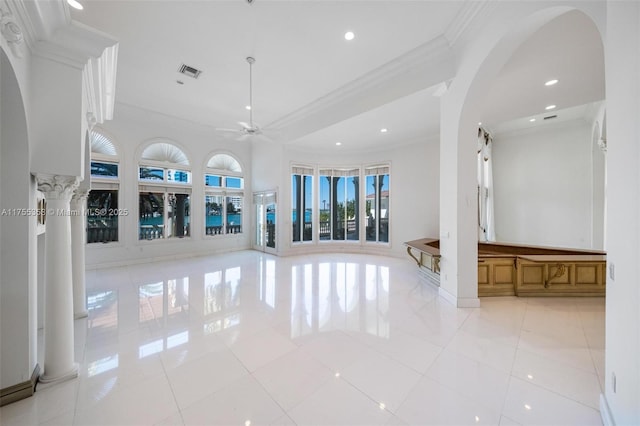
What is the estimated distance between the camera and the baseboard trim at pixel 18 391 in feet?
6.17

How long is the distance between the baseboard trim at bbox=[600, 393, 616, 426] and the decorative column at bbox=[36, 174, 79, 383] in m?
4.28

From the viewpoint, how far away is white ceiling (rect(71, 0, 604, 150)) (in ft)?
10.4

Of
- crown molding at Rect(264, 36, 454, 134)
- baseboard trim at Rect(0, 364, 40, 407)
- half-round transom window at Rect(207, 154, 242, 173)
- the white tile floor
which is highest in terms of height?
crown molding at Rect(264, 36, 454, 134)

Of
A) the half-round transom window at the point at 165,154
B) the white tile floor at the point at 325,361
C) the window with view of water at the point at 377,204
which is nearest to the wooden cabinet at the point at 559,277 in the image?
the white tile floor at the point at 325,361

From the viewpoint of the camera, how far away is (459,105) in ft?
12.0

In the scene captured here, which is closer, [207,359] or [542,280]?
[207,359]

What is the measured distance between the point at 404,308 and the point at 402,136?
5.36 metres

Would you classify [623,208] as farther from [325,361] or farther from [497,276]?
[497,276]

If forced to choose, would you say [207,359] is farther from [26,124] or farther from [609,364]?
[609,364]

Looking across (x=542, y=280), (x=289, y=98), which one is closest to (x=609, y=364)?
(x=542, y=280)

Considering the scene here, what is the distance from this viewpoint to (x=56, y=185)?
2170 millimetres

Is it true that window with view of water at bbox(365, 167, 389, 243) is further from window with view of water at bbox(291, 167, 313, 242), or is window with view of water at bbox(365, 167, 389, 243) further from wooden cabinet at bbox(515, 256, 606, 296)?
wooden cabinet at bbox(515, 256, 606, 296)

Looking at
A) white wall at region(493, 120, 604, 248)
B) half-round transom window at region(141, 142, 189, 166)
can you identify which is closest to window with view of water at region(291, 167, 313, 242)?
half-round transom window at region(141, 142, 189, 166)

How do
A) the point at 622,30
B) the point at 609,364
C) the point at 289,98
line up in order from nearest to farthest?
the point at 622,30 → the point at 609,364 → the point at 289,98
